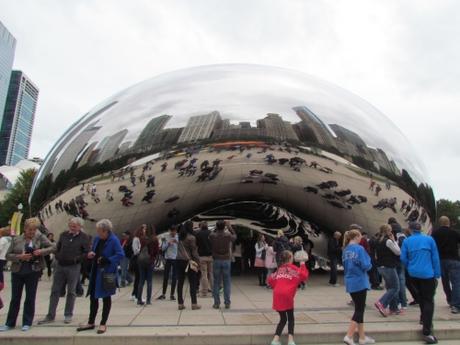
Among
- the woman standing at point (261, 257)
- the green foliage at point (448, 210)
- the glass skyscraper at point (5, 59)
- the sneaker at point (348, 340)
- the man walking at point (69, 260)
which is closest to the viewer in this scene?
the sneaker at point (348, 340)

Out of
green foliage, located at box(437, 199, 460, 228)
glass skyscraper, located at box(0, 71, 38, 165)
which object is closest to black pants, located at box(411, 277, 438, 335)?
green foliage, located at box(437, 199, 460, 228)

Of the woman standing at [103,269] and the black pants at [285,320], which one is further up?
the woman standing at [103,269]

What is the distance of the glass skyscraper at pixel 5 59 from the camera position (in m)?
128

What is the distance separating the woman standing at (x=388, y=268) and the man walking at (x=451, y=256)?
0.75 meters

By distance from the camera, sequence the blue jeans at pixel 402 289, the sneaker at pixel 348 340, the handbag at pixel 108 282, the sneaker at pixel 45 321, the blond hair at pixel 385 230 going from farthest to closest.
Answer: the blue jeans at pixel 402 289
the blond hair at pixel 385 230
the sneaker at pixel 45 321
the handbag at pixel 108 282
the sneaker at pixel 348 340

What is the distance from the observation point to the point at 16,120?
14662 centimetres

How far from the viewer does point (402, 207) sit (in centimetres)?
1062

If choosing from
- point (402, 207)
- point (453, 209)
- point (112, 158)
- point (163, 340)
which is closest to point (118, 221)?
point (112, 158)

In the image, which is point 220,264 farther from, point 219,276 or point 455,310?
point 455,310

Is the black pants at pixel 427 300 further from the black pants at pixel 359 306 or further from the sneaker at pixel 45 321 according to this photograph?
the sneaker at pixel 45 321

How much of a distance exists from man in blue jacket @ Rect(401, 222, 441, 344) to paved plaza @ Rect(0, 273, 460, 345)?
0.82ft

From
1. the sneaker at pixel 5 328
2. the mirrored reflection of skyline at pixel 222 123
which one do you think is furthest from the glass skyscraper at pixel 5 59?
the sneaker at pixel 5 328

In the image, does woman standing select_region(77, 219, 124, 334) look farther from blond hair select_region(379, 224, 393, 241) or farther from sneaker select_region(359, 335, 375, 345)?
blond hair select_region(379, 224, 393, 241)

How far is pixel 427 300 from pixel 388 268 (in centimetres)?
104
